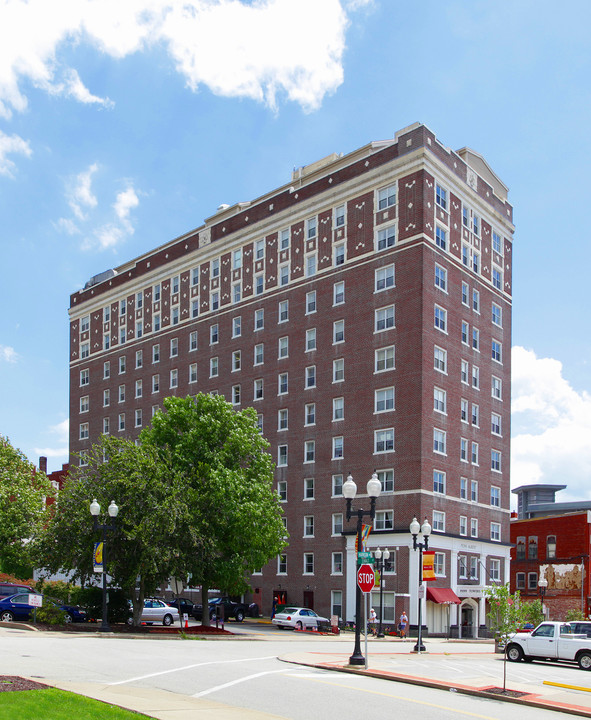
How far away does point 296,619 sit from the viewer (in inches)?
2109

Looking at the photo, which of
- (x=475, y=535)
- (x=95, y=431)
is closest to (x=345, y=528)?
(x=475, y=535)

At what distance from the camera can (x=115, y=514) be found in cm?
3778

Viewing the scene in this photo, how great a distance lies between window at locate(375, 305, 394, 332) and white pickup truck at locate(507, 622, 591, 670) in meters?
32.3

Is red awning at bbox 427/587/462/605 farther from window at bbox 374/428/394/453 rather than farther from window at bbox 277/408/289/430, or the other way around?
window at bbox 277/408/289/430

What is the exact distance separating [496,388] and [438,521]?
1540cm

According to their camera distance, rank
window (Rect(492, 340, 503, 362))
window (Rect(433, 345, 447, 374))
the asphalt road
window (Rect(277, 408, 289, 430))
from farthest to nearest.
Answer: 1. window (Rect(492, 340, 503, 362))
2. window (Rect(277, 408, 289, 430))
3. window (Rect(433, 345, 447, 374))
4. the asphalt road

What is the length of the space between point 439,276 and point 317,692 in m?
47.8

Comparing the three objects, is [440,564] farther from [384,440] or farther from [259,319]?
[259,319]

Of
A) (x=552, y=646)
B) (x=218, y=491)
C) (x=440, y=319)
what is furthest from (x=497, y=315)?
(x=552, y=646)

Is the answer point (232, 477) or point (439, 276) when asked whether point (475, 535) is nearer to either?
point (439, 276)

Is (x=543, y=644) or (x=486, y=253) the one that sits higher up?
(x=486, y=253)

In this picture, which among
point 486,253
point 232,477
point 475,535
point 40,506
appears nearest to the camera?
point 232,477

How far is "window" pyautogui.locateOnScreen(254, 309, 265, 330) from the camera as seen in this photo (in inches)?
2904

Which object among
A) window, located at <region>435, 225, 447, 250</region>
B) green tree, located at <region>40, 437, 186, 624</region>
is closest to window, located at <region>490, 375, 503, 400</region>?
window, located at <region>435, 225, 447, 250</region>
